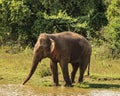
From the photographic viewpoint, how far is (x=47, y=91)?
41.1ft

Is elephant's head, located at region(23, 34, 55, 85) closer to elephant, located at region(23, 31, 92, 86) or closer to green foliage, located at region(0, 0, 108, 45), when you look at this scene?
elephant, located at region(23, 31, 92, 86)

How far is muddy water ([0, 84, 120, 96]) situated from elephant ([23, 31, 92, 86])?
0.60m

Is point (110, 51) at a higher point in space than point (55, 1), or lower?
lower

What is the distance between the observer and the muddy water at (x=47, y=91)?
11875 mm

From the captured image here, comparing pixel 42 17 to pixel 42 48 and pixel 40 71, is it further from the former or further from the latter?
pixel 42 48

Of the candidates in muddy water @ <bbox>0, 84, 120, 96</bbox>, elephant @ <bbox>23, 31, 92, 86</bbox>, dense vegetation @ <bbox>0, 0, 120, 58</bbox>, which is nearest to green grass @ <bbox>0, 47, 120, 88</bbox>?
elephant @ <bbox>23, 31, 92, 86</bbox>

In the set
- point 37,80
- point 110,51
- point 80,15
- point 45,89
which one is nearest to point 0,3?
point 80,15

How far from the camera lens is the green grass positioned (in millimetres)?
14453

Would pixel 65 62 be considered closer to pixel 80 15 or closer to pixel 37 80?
pixel 37 80

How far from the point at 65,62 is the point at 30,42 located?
12244 millimetres

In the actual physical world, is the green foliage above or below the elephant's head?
above

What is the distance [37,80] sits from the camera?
14742 millimetres

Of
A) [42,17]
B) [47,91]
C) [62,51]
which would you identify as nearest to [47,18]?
[42,17]

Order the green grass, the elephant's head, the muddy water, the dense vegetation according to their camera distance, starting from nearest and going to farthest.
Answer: the muddy water < the elephant's head < the green grass < the dense vegetation
